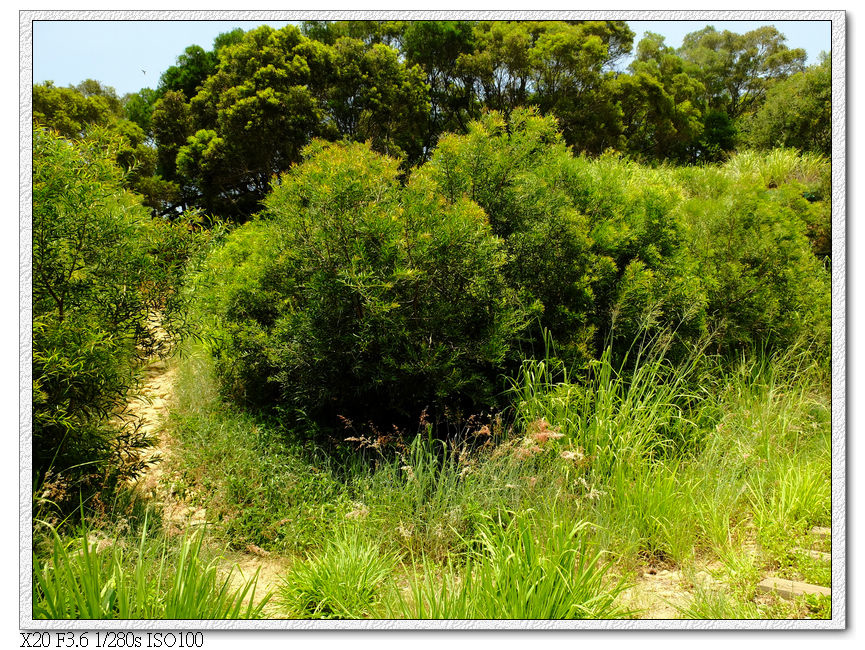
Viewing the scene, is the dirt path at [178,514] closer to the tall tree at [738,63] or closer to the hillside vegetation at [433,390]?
the hillside vegetation at [433,390]

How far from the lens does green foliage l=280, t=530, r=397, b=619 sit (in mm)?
2291

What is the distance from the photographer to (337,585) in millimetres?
2342

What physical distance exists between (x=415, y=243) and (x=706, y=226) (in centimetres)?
293

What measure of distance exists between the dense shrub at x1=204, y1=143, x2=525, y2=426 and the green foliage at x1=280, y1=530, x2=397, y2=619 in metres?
1.21

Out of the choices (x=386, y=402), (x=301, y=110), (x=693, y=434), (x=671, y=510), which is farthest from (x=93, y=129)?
(x=301, y=110)

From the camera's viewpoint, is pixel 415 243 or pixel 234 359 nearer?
pixel 415 243

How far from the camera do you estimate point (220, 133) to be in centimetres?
1061

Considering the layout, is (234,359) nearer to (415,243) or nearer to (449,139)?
(415,243)

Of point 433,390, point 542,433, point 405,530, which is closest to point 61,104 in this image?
point 433,390

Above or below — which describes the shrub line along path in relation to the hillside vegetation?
below

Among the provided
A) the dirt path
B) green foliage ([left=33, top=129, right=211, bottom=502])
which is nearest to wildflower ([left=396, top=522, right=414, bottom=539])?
the dirt path

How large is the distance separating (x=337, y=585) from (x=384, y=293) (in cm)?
172

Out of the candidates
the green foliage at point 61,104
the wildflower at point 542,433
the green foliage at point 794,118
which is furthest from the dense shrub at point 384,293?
the green foliage at point 794,118

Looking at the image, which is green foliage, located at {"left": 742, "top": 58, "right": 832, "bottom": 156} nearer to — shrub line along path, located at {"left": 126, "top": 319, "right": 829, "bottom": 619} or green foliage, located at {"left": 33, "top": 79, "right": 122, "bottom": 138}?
shrub line along path, located at {"left": 126, "top": 319, "right": 829, "bottom": 619}
